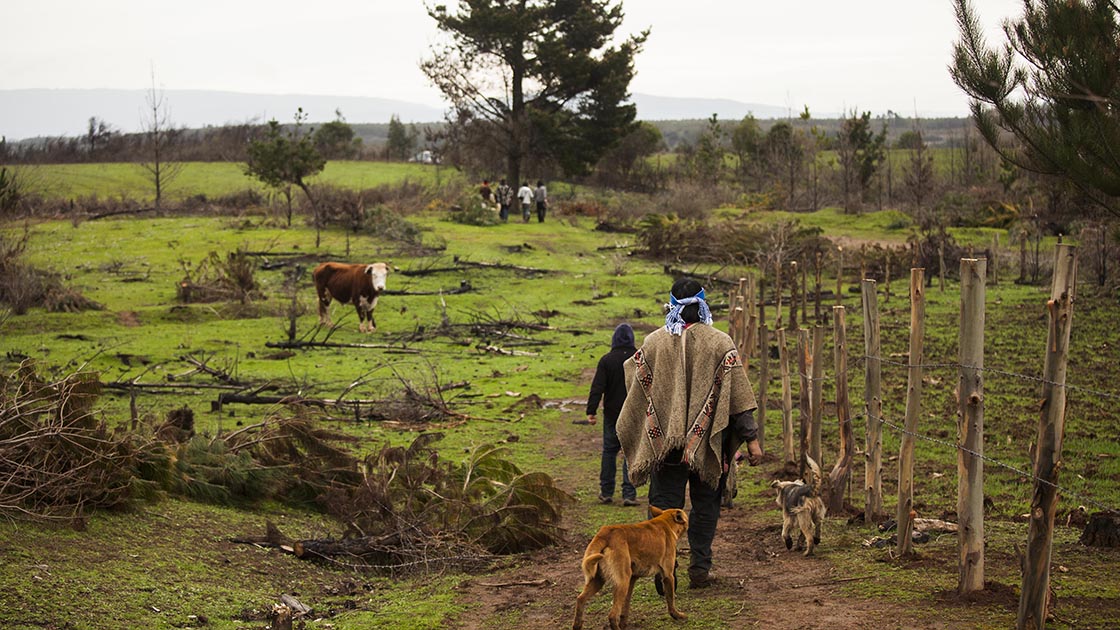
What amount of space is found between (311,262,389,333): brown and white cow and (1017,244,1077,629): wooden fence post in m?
15.5

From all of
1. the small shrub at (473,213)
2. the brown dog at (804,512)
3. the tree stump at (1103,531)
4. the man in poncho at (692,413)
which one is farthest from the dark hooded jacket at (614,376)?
the small shrub at (473,213)

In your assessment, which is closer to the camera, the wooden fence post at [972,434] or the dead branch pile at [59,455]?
the wooden fence post at [972,434]

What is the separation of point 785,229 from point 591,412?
20352 mm

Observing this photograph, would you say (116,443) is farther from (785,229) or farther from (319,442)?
(785,229)

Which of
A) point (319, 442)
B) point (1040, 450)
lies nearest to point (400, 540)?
point (319, 442)

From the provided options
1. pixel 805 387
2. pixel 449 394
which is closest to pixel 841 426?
pixel 805 387

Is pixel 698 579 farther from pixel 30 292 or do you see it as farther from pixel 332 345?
pixel 30 292

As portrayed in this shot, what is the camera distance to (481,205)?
34.4 meters

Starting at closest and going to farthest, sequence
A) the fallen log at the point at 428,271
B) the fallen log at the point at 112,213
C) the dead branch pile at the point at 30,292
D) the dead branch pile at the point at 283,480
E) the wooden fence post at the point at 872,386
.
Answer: the dead branch pile at the point at 283,480
the wooden fence post at the point at 872,386
the dead branch pile at the point at 30,292
the fallen log at the point at 428,271
the fallen log at the point at 112,213

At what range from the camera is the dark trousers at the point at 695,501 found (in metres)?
6.54

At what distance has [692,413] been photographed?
6.45 meters

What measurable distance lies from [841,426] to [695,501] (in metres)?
2.10

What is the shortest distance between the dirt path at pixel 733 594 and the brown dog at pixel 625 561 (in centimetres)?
27

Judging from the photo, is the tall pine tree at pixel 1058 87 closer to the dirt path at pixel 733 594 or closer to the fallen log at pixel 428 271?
the dirt path at pixel 733 594
